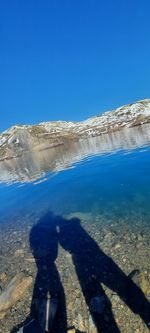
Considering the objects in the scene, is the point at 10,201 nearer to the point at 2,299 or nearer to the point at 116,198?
the point at 116,198

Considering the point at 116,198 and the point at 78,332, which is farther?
the point at 116,198

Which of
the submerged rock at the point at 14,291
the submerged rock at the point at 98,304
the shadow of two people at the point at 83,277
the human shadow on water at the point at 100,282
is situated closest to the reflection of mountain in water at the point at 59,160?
the shadow of two people at the point at 83,277

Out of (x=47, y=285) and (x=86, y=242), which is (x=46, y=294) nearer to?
(x=47, y=285)

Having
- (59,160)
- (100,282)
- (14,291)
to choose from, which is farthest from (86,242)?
(59,160)

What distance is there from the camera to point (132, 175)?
2236 cm

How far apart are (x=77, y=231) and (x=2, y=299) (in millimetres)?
5694

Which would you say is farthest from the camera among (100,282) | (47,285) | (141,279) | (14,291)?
(47,285)

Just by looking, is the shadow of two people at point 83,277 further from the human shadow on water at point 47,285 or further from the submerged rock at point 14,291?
the submerged rock at point 14,291

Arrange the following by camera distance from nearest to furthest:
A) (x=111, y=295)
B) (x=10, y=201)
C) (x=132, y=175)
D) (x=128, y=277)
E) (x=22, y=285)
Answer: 1. (x=111, y=295)
2. (x=128, y=277)
3. (x=22, y=285)
4. (x=132, y=175)
5. (x=10, y=201)

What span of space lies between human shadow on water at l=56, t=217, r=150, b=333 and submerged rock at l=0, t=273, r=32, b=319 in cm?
208

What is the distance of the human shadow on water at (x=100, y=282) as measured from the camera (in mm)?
7246

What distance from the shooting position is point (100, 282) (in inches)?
346

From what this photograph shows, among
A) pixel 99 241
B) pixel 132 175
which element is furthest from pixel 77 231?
pixel 132 175

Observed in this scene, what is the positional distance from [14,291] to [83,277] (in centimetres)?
260
